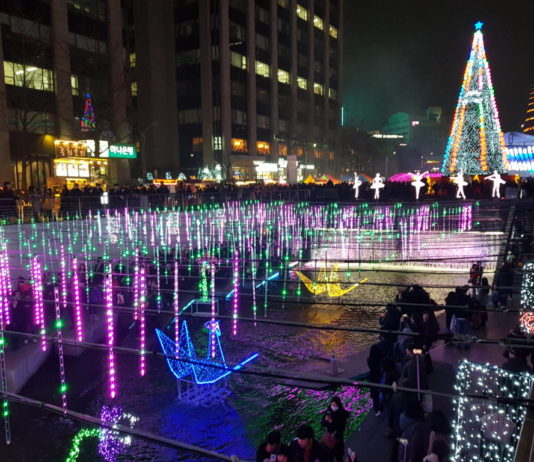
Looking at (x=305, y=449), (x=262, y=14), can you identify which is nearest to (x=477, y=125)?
(x=305, y=449)

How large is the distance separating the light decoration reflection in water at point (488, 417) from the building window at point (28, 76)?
31.6 meters

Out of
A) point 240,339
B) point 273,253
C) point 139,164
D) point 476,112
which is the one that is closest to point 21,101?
point 139,164

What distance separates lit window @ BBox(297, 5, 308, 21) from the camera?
62.0 meters

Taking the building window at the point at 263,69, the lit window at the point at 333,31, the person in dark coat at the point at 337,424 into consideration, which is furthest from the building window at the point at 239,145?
the person in dark coat at the point at 337,424

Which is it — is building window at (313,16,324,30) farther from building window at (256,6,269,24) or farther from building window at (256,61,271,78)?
building window at (256,61,271,78)

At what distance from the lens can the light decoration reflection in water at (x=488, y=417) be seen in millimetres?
4230

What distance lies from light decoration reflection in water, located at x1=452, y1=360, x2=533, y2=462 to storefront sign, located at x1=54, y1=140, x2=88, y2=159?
29.5m

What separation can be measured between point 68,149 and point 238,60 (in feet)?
91.8

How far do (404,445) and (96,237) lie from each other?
1209 cm

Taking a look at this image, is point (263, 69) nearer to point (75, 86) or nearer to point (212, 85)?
point (212, 85)

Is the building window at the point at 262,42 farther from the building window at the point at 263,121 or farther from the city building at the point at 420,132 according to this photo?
the city building at the point at 420,132

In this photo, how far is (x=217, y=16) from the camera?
48.7 meters

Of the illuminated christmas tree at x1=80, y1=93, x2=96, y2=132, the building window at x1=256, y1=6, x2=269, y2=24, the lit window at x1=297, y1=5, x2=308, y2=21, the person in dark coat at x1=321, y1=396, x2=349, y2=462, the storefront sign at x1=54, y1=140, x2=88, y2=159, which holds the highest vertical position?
the lit window at x1=297, y1=5, x2=308, y2=21

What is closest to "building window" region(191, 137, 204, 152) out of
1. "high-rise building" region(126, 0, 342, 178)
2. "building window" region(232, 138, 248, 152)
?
"high-rise building" region(126, 0, 342, 178)
